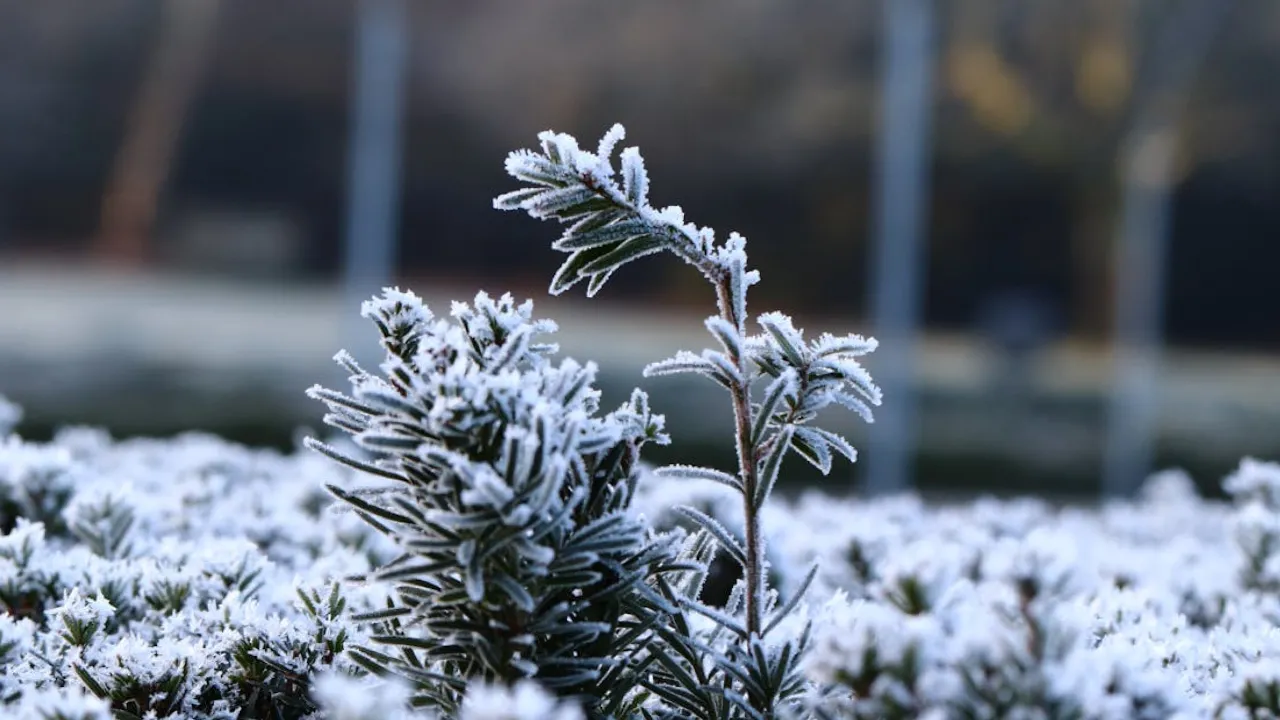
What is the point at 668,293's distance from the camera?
12539 millimetres

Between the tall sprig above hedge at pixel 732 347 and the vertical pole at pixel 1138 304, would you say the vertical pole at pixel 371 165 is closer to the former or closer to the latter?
the vertical pole at pixel 1138 304

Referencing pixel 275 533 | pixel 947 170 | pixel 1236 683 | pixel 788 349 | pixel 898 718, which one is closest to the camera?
pixel 898 718

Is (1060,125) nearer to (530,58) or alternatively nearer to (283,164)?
(530,58)

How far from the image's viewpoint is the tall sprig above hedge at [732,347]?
1503 mm

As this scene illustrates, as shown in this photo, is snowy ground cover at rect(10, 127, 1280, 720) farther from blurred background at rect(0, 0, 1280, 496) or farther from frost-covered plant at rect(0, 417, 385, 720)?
blurred background at rect(0, 0, 1280, 496)

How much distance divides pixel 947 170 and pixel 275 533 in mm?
11858

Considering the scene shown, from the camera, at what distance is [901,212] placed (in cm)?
1336

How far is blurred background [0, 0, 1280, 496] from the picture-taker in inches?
468

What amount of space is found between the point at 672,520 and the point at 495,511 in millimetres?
1543

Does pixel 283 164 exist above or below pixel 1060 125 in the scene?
below

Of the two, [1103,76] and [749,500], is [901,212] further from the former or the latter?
[749,500]

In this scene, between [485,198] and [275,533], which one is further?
[485,198]

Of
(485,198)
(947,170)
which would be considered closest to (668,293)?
(485,198)

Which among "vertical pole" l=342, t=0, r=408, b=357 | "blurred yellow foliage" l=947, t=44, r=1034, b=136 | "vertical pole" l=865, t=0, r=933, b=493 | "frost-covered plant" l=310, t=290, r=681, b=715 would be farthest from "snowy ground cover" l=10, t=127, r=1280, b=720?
"blurred yellow foliage" l=947, t=44, r=1034, b=136
